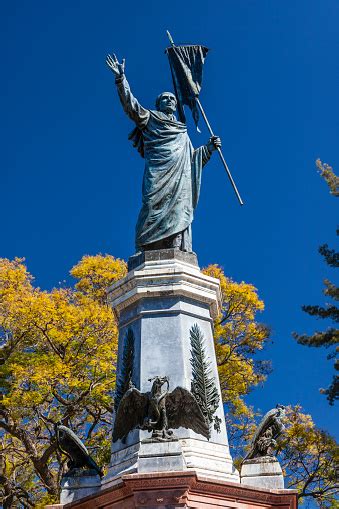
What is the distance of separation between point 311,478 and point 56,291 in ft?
30.2

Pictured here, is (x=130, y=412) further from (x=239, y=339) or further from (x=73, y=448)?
(x=239, y=339)

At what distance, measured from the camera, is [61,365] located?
1836 cm

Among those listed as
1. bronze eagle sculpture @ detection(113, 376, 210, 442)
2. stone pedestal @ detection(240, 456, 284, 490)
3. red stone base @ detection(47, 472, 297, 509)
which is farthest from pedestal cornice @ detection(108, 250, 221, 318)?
red stone base @ detection(47, 472, 297, 509)

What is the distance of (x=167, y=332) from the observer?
892 centimetres

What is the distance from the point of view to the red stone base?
7250mm

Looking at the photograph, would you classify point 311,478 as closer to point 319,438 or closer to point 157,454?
point 319,438

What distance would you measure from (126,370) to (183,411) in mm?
1043

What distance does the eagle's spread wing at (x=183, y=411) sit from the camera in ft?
27.1

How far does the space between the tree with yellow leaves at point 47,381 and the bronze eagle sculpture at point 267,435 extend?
930 cm

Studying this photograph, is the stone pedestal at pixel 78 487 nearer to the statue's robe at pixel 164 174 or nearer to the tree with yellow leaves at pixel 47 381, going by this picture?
the statue's robe at pixel 164 174

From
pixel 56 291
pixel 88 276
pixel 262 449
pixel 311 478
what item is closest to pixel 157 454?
pixel 262 449

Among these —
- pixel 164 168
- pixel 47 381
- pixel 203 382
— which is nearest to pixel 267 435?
pixel 203 382

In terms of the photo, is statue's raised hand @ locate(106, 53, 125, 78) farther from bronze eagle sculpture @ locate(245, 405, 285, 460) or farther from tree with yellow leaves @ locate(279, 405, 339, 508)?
tree with yellow leaves @ locate(279, 405, 339, 508)

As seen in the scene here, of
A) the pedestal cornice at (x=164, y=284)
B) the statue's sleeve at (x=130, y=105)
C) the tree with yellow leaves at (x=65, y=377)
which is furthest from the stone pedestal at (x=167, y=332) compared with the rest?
the tree with yellow leaves at (x=65, y=377)
